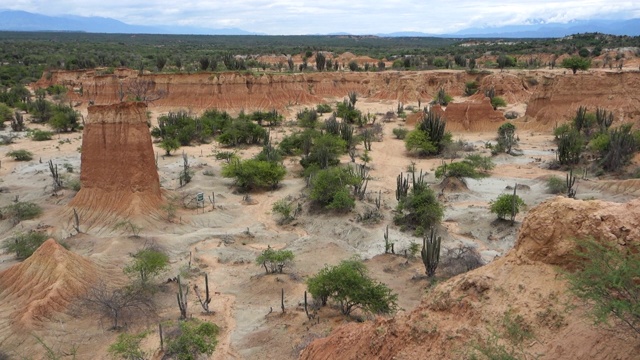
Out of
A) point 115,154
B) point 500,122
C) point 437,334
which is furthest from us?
point 500,122

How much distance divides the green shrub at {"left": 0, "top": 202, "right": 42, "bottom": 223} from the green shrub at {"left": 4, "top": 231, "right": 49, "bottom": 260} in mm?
2399

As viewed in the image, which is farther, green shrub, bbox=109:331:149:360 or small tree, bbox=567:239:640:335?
green shrub, bbox=109:331:149:360

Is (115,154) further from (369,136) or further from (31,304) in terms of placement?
(369,136)

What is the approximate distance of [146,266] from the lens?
14375 mm

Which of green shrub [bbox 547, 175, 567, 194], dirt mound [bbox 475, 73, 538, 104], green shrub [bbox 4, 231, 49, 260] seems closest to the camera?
green shrub [bbox 4, 231, 49, 260]

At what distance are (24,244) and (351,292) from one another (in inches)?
453

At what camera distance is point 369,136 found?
122ft

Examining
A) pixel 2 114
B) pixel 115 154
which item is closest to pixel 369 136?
pixel 115 154

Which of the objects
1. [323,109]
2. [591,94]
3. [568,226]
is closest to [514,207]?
[568,226]

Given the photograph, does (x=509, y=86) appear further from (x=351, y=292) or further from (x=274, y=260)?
(x=351, y=292)

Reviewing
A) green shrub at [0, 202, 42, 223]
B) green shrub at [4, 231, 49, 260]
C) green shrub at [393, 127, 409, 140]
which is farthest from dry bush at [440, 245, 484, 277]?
green shrub at [393, 127, 409, 140]

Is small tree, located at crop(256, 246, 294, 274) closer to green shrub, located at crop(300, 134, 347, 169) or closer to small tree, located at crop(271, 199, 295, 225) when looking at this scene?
small tree, located at crop(271, 199, 295, 225)

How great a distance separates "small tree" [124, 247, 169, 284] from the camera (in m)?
14.4

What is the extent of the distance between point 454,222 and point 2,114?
42810 mm
